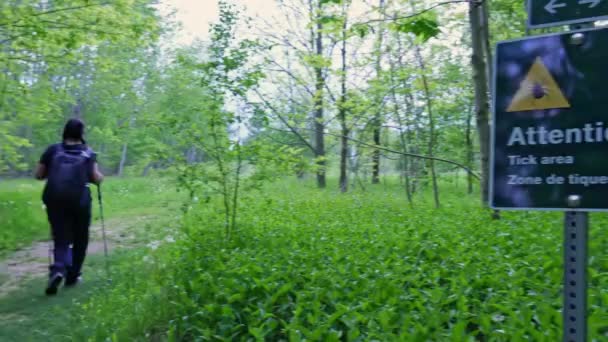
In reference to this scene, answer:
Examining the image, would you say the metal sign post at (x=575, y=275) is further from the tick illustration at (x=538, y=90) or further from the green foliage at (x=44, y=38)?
the green foliage at (x=44, y=38)

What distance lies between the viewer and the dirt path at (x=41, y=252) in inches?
252

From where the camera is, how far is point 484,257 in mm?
4293

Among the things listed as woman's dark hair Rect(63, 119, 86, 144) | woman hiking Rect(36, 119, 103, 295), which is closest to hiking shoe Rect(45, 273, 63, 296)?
woman hiking Rect(36, 119, 103, 295)

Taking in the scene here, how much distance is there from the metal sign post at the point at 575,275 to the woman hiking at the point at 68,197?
5.32 meters

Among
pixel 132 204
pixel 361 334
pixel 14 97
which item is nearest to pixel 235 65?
pixel 361 334

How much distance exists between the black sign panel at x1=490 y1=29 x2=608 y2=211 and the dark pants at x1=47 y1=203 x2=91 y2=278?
5.22m

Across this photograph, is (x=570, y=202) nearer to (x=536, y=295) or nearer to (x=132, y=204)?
(x=536, y=295)

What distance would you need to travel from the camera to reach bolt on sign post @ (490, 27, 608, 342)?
1.62 m

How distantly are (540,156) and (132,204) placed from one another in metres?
14.7

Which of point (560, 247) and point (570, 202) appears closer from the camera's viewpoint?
point (570, 202)

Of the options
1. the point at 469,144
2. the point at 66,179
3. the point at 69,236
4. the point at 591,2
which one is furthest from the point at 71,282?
the point at 469,144

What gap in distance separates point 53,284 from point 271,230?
8.54 feet

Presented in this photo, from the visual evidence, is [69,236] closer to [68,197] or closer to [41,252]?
[68,197]

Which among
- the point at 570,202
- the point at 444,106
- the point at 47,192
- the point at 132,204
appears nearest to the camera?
the point at 570,202
